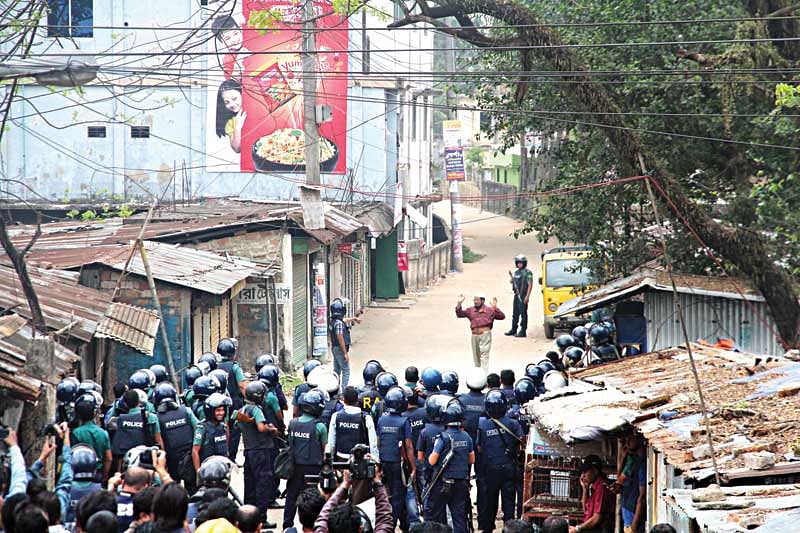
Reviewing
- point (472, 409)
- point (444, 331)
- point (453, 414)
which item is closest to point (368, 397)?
point (472, 409)

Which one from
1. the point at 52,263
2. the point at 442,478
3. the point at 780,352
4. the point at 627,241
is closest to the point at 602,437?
the point at 442,478

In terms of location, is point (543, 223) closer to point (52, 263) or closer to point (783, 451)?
point (52, 263)

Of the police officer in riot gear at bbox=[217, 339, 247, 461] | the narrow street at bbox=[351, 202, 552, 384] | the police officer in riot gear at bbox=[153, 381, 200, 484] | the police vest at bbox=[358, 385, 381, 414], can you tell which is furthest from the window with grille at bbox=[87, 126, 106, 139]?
the police officer in riot gear at bbox=[153, 381, 200, 484]

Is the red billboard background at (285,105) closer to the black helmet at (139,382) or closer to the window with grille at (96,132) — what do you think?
the window with grille at (96,132)

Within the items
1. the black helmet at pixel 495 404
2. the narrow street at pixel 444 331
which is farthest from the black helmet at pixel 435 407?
the narrow street at pixel 444 331

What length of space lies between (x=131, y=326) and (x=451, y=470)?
259 inches

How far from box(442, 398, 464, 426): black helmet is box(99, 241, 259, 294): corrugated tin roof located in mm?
7388

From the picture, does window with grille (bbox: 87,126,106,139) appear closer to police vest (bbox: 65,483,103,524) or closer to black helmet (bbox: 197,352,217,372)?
black helmet (bbox: 197,352,217,372)

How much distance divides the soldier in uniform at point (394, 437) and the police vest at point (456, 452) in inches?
25.3

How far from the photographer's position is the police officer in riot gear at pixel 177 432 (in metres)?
11.6

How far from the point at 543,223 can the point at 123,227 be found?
362 inches

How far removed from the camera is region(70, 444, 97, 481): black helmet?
Answer: 908 cm

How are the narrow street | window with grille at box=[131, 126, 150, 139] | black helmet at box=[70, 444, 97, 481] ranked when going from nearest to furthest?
black helmet at box=[70, 444, 97, 481] → the narrow street → window with grille at box=[131, 126, 150, 139]

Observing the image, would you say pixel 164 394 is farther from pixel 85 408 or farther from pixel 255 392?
pixel 85 408
